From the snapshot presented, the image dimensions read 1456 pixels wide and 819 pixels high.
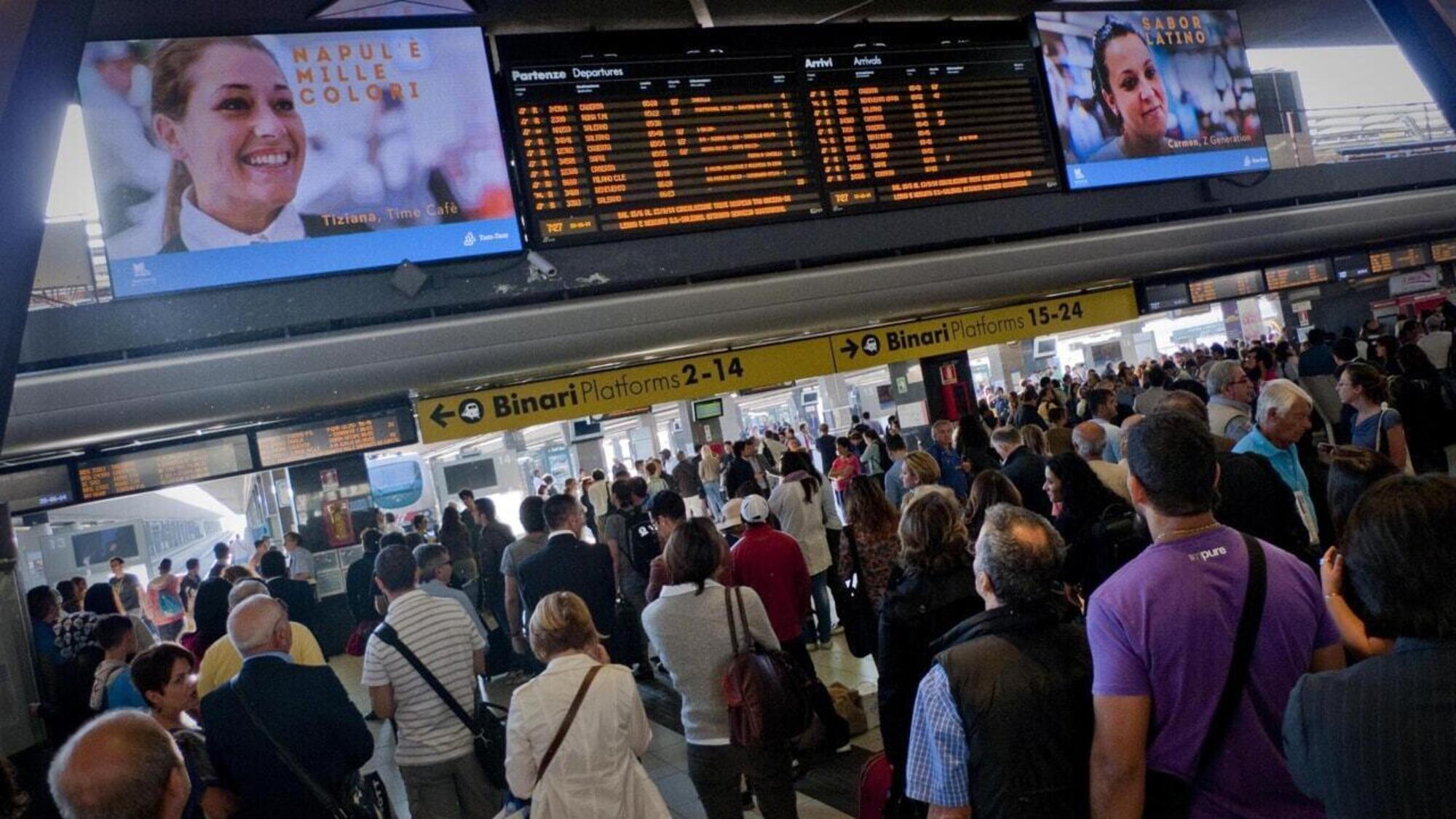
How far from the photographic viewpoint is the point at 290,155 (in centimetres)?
603

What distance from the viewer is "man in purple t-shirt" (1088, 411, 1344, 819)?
2.08 m

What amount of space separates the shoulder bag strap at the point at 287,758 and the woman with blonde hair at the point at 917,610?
197 centimetres

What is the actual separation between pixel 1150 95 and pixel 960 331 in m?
2.81

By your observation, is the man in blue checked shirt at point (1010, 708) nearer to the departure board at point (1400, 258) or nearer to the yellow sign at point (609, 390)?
the yellow sign at point (609, 390)

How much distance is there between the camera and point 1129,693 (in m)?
2.13

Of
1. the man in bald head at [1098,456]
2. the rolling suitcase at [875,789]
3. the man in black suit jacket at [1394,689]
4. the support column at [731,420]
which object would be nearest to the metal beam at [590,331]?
the man in bald head at [1098,456]

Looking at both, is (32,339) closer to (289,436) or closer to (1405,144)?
(289,436)

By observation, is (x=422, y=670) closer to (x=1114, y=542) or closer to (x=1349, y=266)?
(x=1114, y=542)

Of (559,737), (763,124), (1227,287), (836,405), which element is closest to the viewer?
(559,737)

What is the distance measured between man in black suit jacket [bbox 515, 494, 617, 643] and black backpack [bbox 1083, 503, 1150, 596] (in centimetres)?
358

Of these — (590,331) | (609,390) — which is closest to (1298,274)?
(609,390)

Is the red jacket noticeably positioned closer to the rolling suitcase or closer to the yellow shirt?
the rolling suitcase

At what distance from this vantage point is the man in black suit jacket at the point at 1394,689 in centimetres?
155

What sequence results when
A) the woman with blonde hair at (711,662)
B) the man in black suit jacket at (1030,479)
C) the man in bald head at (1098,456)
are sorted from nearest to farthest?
the woman with blonde hair at (711,662) < the man in bald head at (1098,456) < the man in black suit jacket at (1030,479)
